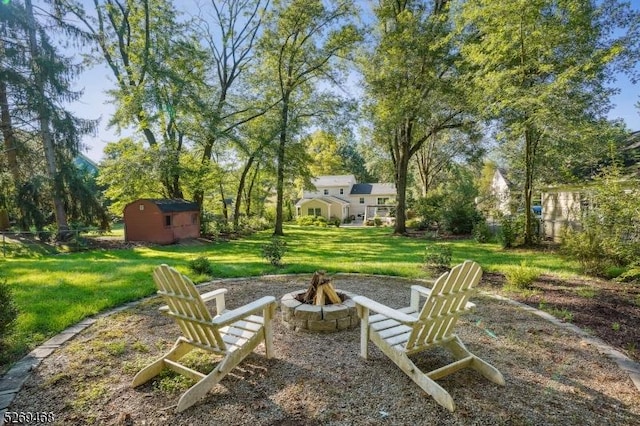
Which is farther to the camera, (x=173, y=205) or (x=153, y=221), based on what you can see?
(x=173, y=205)

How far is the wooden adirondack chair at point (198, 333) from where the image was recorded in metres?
2.50

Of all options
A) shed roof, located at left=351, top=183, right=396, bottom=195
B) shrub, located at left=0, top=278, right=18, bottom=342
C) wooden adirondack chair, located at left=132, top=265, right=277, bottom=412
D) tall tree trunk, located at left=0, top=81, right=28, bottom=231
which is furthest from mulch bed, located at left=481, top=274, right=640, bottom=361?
shed roof, located at left=351, top=183, right=396, bottom=195

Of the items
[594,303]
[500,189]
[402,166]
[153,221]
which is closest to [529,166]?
[594,303]

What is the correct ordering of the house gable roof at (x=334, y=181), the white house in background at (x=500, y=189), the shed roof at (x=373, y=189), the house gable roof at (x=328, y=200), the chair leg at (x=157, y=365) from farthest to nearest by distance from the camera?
the house gable roof at (x=334, y=181)
the shed roof at (x=373, y=189)
the house gable roof at (x=328, y=200)
the white house in background at (x=500, y=189)
the chair leg at (x=157, y=365)

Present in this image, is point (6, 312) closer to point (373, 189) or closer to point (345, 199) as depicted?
point (345, 199)

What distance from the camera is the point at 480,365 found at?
2879mm

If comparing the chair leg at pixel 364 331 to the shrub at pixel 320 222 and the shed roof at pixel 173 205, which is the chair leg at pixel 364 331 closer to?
the shed roof at pixel 173 205

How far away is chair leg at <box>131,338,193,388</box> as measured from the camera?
2719 millimetres

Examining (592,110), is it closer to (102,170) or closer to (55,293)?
(55,293)

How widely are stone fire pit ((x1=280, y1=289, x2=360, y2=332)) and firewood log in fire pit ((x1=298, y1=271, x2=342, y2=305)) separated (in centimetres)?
9

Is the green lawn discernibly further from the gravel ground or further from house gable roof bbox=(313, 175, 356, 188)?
house gable roof bbox=(313, 175, 356, 188)

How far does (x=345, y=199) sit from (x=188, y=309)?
33.2m

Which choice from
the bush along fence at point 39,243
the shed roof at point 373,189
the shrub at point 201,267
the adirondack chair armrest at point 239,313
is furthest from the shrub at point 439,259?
the shed roof at point 373,189

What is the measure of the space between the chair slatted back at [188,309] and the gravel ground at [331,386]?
387mm
